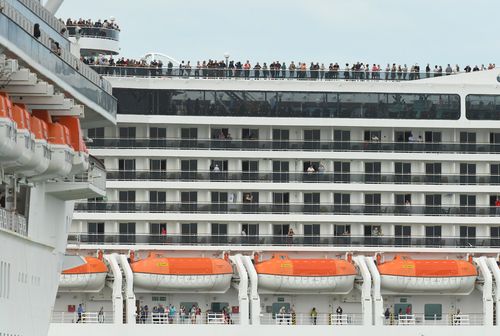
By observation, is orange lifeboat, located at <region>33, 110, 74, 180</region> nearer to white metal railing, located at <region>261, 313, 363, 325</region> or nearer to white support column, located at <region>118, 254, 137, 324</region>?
white support column, located at <region>118, 254, 137, 324</region>

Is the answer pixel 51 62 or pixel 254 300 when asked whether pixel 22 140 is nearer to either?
pixel 51 62

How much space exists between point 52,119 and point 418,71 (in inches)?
1395

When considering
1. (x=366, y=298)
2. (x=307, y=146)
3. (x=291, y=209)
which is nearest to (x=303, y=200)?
(x=291, y=209)

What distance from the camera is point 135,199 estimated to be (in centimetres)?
6975

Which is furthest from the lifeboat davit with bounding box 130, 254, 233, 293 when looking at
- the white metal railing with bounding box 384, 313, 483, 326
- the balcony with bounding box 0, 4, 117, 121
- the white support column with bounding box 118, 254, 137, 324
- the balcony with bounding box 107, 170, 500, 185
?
the balcony with bounding box 0, 4, 117, 121

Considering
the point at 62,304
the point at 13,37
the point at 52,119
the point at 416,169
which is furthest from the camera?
the point at 416,169

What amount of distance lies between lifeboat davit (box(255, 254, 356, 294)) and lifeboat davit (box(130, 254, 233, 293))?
1.42 m

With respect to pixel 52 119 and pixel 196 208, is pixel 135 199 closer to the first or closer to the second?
pixel 196 208

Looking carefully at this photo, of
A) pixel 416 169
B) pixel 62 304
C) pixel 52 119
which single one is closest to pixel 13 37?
pixel 52 119

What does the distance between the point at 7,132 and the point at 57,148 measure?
4.86 meters

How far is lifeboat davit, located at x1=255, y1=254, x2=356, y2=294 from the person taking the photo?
67.8m

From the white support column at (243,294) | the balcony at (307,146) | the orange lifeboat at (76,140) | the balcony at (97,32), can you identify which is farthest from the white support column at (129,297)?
the orange lifeboat at (76,140)

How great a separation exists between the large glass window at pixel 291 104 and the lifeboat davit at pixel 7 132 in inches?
1417

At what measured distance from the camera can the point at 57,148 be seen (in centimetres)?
3781
